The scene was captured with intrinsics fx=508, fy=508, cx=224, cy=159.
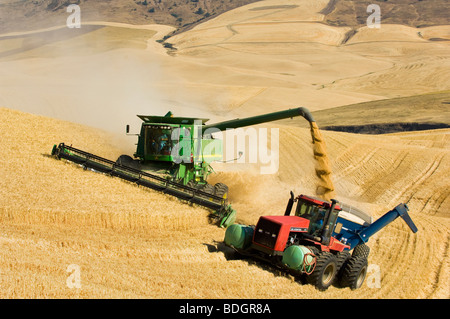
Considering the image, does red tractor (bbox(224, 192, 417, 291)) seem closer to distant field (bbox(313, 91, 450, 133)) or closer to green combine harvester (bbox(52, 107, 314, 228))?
green combine harvester (bbox(52, 107, 314, 228))

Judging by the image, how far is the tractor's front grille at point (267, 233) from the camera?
1010cm

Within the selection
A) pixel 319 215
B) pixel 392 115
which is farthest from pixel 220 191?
pixel 392 115

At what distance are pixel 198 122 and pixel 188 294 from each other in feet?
29.1

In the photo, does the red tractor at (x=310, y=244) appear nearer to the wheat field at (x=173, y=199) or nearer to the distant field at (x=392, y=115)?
the wheat field at (x=173, y=199)

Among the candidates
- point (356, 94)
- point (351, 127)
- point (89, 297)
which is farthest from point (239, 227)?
point (356, 94)

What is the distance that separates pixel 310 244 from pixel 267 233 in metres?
0.98

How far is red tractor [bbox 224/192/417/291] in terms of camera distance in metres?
9.89

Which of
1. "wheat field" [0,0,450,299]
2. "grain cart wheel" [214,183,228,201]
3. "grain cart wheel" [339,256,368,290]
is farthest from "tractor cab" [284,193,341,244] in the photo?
"grain cart wheel" [214,183,228,201]

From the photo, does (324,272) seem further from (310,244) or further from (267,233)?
(267,233)

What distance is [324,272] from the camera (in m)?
10.2

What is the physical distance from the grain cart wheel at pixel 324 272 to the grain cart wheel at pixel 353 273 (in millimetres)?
263

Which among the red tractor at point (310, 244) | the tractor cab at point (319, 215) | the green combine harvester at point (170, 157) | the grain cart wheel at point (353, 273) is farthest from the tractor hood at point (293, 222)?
the green combine harvester at point (170, 157)

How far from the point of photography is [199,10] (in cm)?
12481

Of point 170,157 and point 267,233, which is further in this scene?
point 170,157
